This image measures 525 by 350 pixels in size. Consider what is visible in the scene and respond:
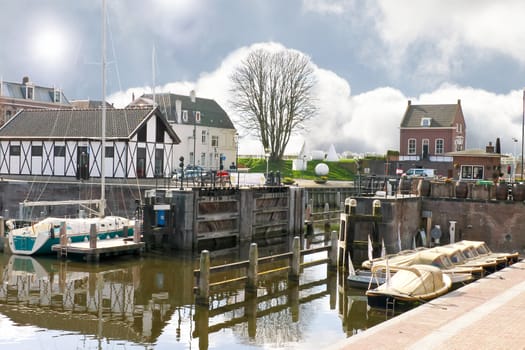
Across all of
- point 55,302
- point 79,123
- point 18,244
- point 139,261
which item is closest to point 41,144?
point 79,123

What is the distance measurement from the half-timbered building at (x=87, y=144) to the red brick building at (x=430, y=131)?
4027 centimetres

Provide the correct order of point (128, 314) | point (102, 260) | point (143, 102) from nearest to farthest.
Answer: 1. point (128, 314)
2. point (102, 260)
3. point (143, 102)

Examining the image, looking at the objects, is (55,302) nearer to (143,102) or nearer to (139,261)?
(139,261)

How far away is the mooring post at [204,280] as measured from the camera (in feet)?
72.5

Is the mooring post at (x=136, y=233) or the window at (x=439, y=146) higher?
the window at (x=439, y=146)

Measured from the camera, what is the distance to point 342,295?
84.7ft

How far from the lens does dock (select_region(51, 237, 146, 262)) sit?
31484 millimetres

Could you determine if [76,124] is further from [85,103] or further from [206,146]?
[85,103]

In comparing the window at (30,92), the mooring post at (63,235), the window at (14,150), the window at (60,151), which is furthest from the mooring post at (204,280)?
the window at (30,92)

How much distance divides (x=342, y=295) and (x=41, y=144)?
3720cm

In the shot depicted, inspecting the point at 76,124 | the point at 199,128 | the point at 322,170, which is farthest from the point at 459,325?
the point at 199,128

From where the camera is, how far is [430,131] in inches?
3334

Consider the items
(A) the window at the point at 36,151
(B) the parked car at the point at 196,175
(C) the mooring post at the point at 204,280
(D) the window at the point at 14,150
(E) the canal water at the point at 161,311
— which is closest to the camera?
(E) the canal water at the point at 161,311

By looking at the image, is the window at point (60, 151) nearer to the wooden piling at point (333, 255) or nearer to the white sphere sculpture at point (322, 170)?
the wooden piling at point (333, 255)
